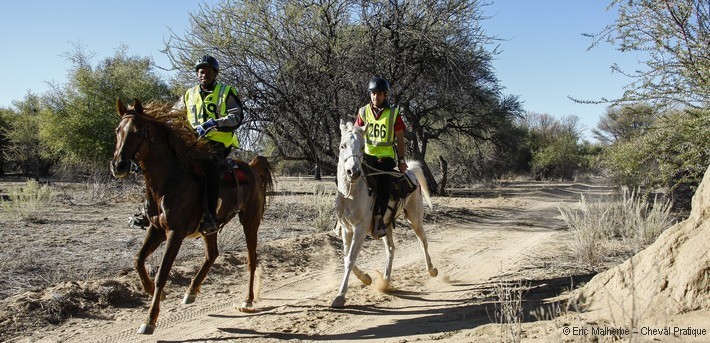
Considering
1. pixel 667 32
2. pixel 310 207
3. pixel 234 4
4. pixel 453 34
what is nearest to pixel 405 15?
pixel 453 34

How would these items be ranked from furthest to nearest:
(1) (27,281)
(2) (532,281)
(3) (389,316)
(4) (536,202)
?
(4) (536,202) → (2) (532,281) → (1) (27,281) → (3) (389,316)

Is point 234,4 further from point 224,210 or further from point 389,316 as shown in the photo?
point 389,316

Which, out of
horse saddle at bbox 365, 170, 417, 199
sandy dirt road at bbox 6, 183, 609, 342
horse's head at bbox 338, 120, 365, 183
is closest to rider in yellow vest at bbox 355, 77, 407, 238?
horse saddle at bbox 365, 170, 417, 199

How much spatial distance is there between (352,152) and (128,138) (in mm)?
2619

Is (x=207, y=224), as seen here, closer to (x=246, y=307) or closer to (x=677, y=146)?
(x=246, y=307)

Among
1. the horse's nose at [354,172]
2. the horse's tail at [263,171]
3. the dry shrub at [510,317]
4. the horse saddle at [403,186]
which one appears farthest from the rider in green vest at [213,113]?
the dry shrub at [510,317]

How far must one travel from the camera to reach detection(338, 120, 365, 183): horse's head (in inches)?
247

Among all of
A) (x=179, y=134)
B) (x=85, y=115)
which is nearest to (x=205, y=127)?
(x=179, y=134)

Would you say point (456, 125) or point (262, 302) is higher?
point (456, 125)

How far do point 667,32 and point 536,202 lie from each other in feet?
53.9

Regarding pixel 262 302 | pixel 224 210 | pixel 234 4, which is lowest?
pixel 262 302

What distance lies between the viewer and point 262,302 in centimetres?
683

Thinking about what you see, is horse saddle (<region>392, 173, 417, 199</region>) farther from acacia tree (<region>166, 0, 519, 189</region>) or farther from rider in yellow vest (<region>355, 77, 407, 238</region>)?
acacia tree (<region>166, 0, 519, 189</region>)

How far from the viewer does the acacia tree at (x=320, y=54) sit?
560 inches
